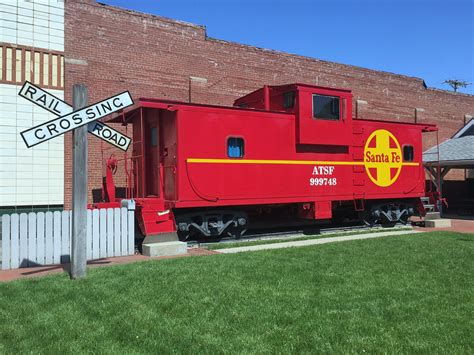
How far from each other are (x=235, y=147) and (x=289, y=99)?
2.33 m

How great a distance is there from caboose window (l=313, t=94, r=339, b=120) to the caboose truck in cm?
3

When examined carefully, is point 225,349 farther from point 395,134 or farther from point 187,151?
point 395,134

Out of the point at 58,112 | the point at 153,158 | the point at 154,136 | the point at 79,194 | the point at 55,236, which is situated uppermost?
the point at 154,136

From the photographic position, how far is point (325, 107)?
12820mm

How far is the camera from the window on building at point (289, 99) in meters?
12.5

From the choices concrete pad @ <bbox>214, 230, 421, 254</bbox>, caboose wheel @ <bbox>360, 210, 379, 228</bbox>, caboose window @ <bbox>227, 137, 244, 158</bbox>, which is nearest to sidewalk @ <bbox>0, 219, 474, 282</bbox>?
concrete pad @ <bbox>214, 230, 421, 254</bbox>

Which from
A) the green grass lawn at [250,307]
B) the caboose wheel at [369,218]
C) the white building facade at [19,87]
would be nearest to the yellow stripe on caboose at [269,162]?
the caboose wheel at [369,218]

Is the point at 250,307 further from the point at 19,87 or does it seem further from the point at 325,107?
the point at 19,87

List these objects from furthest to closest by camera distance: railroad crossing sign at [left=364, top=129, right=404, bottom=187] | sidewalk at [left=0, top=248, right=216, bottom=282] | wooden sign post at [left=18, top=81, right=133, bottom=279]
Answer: railroad crossing sign at [left=364, top=129, right=404, bottom=187]
sidewalk at [left=0, top=248, right=216, bottom=282]
wooden sign post at [left=18, top=81, right=133, bottom=279]

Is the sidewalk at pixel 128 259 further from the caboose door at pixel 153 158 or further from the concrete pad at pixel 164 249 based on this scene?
the caboose door at pixel 153 158

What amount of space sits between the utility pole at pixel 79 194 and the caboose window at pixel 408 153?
11.2 meters

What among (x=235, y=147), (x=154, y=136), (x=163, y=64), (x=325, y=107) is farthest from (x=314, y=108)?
(x=163, y=64)

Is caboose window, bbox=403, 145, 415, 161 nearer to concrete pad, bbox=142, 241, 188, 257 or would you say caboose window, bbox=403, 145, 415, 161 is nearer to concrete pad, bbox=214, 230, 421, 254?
concrete pad, bbox=214, 230, 421, 254

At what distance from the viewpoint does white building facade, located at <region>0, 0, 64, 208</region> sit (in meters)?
13.7
